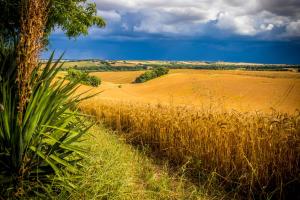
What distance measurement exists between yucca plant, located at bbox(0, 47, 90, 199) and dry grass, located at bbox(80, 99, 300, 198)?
274 centimetres

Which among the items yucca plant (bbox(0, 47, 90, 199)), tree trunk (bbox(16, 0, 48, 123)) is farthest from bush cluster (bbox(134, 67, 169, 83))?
tree trunk (bbox(16, 0, 48, 123))

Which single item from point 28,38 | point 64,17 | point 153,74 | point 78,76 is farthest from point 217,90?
point 153,74

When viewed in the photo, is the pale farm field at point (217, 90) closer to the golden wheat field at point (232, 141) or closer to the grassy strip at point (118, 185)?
the golden wheat field at point (232, 141)

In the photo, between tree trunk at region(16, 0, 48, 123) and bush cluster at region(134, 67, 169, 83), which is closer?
tree trunk at region(16, 0, 48, 123)

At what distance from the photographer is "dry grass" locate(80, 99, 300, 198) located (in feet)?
20.0

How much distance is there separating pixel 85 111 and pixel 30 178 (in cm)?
1168

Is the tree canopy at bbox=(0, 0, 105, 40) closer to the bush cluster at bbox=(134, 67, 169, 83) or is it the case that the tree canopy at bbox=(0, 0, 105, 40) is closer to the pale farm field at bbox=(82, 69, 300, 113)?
the pale farm field at bbox=(82, 69, 300, 113)

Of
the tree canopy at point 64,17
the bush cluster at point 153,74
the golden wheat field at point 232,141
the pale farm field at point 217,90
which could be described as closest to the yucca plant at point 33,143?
the golden wheat field at point 232,141

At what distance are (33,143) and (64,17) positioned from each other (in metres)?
15.8

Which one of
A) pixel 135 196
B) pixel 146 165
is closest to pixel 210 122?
pixel 146 165

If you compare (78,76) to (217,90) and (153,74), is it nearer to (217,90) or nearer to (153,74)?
(217,90)

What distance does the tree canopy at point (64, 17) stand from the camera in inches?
690

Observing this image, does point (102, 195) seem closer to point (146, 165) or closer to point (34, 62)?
point (34, 62)

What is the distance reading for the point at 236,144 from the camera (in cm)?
700
